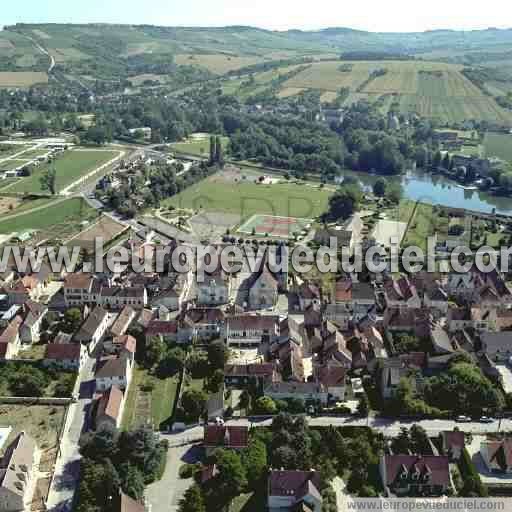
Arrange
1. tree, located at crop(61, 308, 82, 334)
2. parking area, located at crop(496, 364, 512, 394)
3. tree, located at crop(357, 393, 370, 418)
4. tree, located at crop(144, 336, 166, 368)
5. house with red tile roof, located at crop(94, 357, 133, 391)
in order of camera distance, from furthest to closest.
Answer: tree, located at crop(61, 308, 82, 334) < tree, located at crop(144, 336, 166, 368) < parking area, located at crop(496, 364, 512, 394) < house with red tile roof, located at crop(94, 357, 133, 391) < tree, located at crop(357, 393, 370, 418)

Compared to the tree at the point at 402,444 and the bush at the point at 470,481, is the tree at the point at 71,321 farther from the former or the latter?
the bush at the point at 470,481

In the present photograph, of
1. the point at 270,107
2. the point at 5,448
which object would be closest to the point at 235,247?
the point at 5,448

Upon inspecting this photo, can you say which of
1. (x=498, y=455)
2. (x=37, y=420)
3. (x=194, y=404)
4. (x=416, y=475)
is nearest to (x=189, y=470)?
(x=194, y=404)

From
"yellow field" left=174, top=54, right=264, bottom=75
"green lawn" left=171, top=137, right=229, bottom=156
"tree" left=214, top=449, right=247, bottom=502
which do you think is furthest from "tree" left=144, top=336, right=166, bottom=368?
"yellow field" left=174, top=54, right=264, bottom=75

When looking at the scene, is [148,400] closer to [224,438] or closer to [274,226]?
[224,438]

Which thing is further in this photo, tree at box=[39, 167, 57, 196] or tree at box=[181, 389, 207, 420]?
tree at box=[39, 167, 57, 196]

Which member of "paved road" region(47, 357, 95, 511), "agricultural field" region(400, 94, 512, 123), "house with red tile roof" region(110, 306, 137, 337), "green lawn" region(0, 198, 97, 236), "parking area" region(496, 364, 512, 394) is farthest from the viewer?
"agricultural field" region(400, 94, 512, 123)

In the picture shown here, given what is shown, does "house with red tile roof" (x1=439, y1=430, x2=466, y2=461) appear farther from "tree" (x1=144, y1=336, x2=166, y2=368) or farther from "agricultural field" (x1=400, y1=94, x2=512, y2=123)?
"agricultural field" (x1=400, y1=94, x2=512, y2=123)
